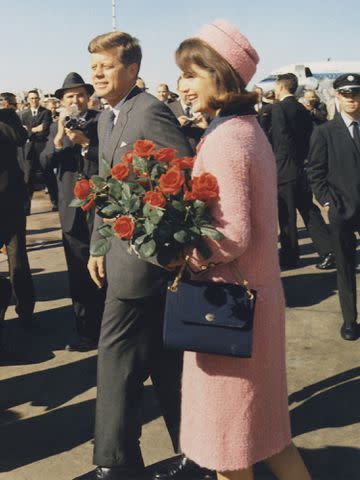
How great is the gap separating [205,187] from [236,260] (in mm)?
332

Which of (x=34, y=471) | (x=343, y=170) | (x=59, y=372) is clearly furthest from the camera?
(x=343, y=170)

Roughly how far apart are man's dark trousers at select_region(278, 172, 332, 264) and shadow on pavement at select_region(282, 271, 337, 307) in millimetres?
411

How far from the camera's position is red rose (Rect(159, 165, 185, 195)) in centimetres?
227

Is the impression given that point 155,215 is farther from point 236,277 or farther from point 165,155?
point 236,277

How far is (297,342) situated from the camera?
209 inches

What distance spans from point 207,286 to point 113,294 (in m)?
0.89

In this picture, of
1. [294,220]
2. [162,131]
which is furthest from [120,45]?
[294,220]

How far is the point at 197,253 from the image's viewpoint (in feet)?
7.69

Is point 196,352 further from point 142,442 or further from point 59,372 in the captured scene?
point 59,372

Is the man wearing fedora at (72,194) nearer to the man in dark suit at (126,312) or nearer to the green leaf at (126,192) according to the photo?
the man in dark suit at (126,312)

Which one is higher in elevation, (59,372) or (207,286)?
(207,286)

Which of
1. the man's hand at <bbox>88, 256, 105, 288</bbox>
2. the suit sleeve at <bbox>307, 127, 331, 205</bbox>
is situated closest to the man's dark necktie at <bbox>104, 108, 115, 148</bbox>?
the man's hand at <bbox>88, 256, 105, 288</bbox>

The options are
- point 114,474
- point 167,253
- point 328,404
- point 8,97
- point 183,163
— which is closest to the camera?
point 167,253

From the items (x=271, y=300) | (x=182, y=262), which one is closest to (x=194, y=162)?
→ (x=182, y=262)
